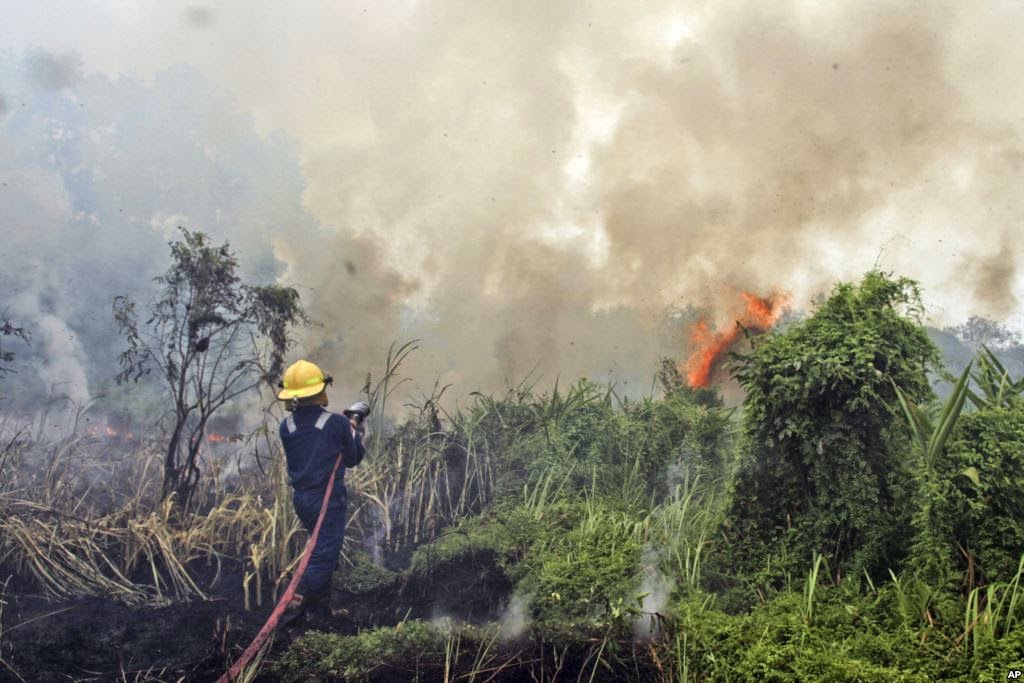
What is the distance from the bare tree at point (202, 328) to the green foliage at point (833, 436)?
5.34 metres

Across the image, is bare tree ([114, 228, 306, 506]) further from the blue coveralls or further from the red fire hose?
the red fire hose

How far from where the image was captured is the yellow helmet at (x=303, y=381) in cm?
668

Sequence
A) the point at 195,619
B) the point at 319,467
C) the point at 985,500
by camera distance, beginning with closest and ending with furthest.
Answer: the point at 985,500 → the point at 195,619 → the point at 319,467

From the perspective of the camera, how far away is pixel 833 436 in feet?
17.7

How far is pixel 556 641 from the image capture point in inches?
194

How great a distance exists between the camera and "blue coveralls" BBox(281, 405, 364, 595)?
6.63 meters

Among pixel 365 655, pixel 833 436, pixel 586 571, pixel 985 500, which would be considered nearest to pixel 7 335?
pixel 365 655

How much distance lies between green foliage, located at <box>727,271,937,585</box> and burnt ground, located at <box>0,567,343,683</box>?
11.7ft

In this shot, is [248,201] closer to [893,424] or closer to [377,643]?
[377,643]

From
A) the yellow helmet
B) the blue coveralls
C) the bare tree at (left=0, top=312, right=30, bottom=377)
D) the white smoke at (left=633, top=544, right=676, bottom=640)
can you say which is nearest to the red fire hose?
the blue coveralls

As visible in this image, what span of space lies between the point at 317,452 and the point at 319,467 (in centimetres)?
13

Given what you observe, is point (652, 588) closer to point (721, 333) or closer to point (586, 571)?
point (586, 571)

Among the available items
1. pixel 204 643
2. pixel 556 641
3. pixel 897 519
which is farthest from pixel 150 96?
pixel 897 519

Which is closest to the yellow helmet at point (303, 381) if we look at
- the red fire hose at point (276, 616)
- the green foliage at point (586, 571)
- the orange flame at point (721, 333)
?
the red fire hose at point (276, 616)
